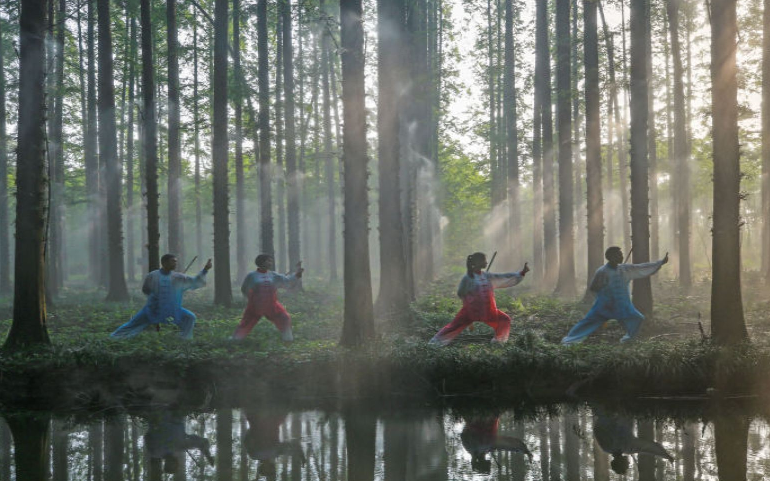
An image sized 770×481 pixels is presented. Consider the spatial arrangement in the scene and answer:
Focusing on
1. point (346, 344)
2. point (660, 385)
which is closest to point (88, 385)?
point (346, 344)

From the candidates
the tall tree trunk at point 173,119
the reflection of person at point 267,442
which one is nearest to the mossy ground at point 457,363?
the reflection of person at point 267,442

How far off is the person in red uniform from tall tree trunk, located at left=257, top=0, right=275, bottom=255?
9013mm

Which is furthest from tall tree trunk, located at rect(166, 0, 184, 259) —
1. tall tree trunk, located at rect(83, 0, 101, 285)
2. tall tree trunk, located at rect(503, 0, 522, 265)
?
tall tree trunk, located at rect(503, 0, 522, 265)

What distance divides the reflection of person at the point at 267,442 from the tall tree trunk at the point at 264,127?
13331 millimetres

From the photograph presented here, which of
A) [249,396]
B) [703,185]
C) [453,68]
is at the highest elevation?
[453,68]

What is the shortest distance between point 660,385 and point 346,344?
442cm

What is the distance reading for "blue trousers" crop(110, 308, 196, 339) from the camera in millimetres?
11281

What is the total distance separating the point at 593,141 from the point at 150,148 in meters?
11.3

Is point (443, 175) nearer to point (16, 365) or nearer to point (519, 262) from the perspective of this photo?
point (519, 262)

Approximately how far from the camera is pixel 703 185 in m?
34.5

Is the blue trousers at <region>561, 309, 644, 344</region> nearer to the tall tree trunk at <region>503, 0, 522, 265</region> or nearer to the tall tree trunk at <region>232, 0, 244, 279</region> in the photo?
the tall tree trunk at <region>232, 0, 244, 279</region>

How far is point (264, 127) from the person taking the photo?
19953 mm

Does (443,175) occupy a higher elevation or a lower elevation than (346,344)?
higher

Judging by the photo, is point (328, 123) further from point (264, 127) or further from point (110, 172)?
point (110, 172)
